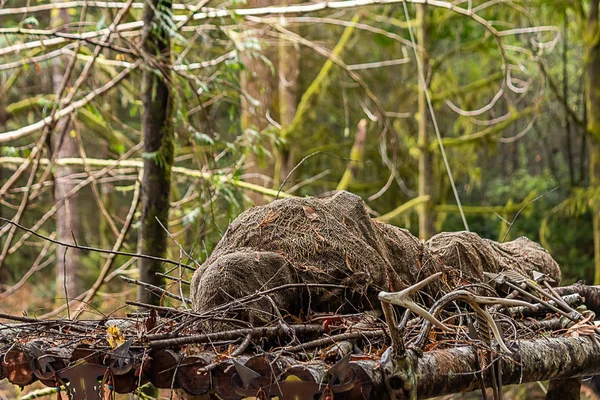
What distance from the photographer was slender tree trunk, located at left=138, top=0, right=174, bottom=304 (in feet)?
17.8

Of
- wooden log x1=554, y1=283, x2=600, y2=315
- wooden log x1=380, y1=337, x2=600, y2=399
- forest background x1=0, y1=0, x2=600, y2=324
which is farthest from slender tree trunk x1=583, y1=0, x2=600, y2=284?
wooden log x1=380, y1=337, x2=600, y2=399

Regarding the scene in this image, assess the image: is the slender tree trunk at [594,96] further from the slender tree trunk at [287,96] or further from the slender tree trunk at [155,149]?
the slender tree trunk at [155,149]

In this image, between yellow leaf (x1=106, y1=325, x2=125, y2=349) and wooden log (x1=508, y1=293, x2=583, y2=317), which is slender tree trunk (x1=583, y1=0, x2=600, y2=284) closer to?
wooden log (x1=508, y1=293, x2=583, y2=317)

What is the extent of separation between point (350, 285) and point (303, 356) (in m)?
0.72

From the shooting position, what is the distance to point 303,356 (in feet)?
9.47

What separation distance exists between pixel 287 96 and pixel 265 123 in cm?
268

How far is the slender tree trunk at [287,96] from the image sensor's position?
11.5 metres

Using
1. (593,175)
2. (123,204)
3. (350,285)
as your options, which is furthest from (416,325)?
(123,204)

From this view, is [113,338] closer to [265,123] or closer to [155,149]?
[155,149]

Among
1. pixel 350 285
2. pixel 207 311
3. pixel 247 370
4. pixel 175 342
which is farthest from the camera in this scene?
pixel 350 285

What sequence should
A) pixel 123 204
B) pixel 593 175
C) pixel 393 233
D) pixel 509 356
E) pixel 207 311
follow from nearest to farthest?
pixel 207 311, pixel 509 356, pixel 393 233, pixel 593 175, pixel 123 204

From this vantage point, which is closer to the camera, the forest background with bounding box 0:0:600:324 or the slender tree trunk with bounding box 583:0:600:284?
the forest background with bounding box 0:0:600:324

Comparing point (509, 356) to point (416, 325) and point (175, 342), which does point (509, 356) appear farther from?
point (175, 342)

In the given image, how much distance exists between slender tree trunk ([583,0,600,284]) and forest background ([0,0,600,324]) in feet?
0.09
